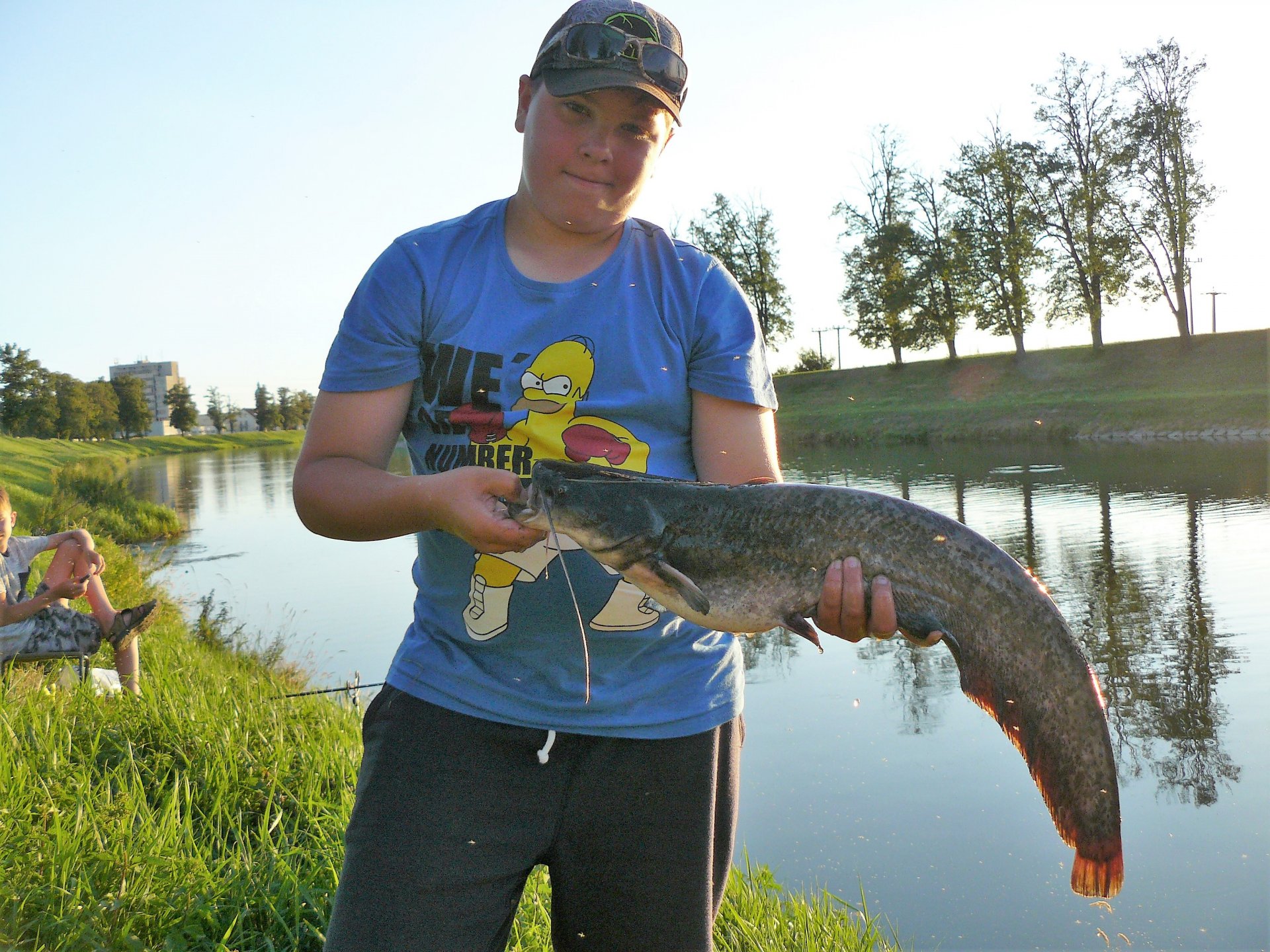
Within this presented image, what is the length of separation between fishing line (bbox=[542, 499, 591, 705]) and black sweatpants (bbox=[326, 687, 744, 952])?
14 cm

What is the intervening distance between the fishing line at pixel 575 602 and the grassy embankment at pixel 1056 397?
2582cm

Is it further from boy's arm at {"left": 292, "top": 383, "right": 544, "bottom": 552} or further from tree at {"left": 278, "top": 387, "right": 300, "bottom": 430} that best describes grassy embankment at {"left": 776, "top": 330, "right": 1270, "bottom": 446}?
tree at {"left": 278, "top": 387, "right": 300, "bottom": 430}

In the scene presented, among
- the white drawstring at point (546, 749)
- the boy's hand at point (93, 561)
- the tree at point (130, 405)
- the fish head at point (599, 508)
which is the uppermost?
the tree at point (130, 405)

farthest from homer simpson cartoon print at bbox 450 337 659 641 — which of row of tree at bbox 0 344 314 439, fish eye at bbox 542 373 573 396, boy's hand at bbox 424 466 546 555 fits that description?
row of tree at bbox 0 344 314 439

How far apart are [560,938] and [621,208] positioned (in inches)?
66.6

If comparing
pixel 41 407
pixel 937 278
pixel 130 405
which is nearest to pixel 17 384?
pixel 41 407

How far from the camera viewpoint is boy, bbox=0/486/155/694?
6320 millimetres

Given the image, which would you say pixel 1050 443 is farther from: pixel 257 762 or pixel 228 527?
pixel 257 762

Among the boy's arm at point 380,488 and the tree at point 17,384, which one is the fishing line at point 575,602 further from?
the tree at point 17,384

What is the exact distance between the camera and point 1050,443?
27.2 metres

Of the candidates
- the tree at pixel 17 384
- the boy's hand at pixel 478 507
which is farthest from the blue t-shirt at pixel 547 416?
the tree at pixel 17 384

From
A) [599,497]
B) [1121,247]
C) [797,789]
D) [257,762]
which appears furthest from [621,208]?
[1121,247]

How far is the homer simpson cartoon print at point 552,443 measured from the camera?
7.19ft

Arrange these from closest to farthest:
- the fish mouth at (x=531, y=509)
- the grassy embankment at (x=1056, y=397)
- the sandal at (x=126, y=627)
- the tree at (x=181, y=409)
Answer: the fish mouth at (x=531, y=509) → the sandal at (x=126, y=627) → the grassy embankment at (x=1056, y=397) → the tree at (x=181, y=409)
